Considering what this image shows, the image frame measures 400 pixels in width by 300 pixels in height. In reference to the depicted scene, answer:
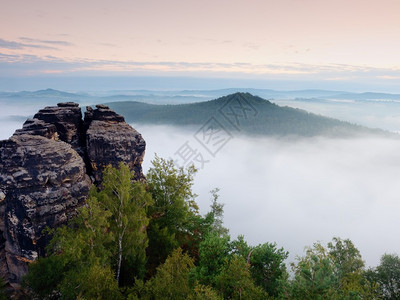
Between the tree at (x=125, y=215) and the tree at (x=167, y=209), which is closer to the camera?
the tree at (x=125, y=215)

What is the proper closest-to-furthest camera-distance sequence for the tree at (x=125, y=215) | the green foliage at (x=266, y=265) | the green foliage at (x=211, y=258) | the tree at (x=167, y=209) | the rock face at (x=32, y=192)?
the green foliage at (x=266, y=265), the green foliage at (x=211, y=258), the rock face at (x=32, y=192), the tree at (x=125, y=215), the tree at (x=167, y=209)

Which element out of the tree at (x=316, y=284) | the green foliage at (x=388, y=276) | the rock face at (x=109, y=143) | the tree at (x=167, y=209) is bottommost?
the green foliage at (x=388, y=276)

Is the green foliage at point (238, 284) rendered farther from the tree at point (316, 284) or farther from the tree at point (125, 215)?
the tree at point (125, 215)

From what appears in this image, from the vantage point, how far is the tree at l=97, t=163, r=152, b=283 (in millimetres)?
23703

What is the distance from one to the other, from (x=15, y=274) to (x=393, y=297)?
38869 mm

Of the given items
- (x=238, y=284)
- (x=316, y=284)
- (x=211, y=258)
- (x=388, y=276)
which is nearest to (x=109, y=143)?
(x=211, y=258)

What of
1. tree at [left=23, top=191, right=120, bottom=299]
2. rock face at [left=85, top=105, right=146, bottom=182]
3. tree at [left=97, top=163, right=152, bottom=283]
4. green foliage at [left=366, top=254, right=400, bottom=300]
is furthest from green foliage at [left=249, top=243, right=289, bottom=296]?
rock face at [left=85, top=105, right=146, bottom=182]

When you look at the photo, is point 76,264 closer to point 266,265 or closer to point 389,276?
point 266,265

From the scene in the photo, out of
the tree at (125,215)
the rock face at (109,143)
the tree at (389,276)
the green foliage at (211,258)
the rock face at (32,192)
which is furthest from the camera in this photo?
the rock face at (109,143)

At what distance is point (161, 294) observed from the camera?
16.7 metres

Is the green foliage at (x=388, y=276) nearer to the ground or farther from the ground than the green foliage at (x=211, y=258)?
nearer to the ground

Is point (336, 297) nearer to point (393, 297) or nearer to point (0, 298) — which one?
point (393, 297)

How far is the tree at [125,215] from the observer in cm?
2370

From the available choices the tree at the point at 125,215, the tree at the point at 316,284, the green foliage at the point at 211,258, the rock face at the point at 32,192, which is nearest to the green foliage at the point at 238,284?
the tree at the point at 316,284
